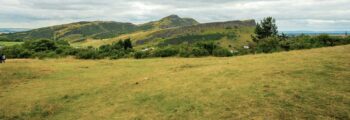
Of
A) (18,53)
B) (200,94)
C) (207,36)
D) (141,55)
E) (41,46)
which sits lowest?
(200,94)

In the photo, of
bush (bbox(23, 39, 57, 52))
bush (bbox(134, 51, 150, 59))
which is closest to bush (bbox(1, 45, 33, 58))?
bush (bbox(23, 39, 57, 52))

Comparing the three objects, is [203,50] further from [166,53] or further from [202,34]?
[202,34]

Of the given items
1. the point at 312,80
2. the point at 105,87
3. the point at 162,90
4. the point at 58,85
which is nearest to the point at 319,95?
the point at 312,80

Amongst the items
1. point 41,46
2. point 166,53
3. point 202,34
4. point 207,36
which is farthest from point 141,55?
point 202,34

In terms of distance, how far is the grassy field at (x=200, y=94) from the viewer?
57.1ft

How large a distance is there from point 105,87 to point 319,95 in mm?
18151

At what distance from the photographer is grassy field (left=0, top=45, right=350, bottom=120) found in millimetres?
17406

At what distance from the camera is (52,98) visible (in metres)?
24.5

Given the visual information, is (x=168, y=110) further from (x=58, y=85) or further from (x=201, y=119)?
(x=58, y=85)

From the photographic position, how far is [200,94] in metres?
21.7

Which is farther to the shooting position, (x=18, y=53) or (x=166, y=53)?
(x=18, y=53)

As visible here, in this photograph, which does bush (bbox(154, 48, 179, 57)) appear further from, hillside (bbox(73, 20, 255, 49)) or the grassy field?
hillside (bbox(73, 20, 255, 49))

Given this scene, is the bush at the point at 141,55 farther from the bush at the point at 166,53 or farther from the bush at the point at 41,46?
the bush at the point at 41,46

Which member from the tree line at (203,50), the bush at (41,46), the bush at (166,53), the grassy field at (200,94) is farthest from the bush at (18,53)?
the grassy field at (200,94)
